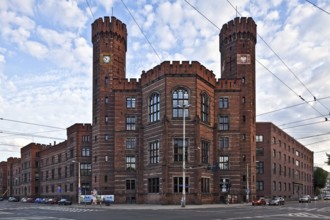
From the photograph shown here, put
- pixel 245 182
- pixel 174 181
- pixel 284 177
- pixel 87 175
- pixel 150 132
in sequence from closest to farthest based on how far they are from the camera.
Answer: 1. pixel 174 181
2. pixel 150 132
3. pixel 245 182
4. pixel 87 175
5. pixel 284 177

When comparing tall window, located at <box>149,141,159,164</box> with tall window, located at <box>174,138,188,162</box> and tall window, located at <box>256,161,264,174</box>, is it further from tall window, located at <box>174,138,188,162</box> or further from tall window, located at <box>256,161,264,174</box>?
tall window, located at <box>256,161,264,174</box>

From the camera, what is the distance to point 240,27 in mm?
81812

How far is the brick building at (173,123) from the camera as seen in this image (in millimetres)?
67938

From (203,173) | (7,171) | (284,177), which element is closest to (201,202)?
(203,173)

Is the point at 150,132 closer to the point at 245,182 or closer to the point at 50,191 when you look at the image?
the point at 245,182

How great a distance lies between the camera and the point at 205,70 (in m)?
73.3

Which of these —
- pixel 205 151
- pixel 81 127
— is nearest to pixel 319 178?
pixel 81 127

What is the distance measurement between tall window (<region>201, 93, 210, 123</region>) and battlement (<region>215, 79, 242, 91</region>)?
5.50m

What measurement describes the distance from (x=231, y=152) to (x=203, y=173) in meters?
9.45

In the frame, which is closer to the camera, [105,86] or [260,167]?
[105,86]

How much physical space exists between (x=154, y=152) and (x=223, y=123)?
13279 mm

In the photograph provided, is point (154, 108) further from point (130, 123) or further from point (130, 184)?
point (130, 184)

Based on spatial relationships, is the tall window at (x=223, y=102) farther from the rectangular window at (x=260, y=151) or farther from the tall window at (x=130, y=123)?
Answer: the rectangular window at (x=260, y=151)

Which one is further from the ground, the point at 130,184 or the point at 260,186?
the point at 130,184
